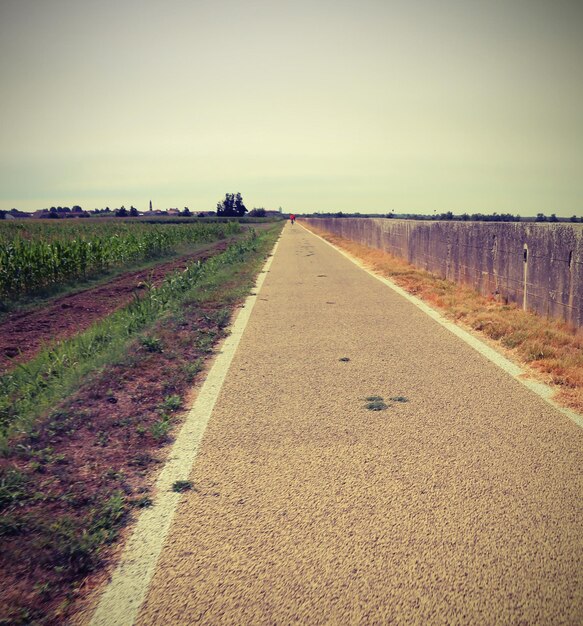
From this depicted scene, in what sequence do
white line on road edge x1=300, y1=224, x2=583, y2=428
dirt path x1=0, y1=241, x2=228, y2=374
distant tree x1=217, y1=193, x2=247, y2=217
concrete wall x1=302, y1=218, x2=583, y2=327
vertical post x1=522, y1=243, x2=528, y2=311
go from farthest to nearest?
distant tree x1=217, y1=193, x2=247, y2=217, vertical post x1=522, y1=243, x2=528, y2=311, dirt path x1=0, y1=241, x2=228, y2=374, concrete wall x1=302, y1=218, x2=583, y2=327, white line on road edge x1=300, y1=224, x2=583, y2=428

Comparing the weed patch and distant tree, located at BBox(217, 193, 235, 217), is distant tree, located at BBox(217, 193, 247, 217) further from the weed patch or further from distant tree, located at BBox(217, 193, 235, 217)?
the weed patch

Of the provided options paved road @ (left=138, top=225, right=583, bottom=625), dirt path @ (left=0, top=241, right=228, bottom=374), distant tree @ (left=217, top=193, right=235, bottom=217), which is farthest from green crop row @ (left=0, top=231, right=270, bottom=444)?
distant tree @ (left=217, top=193, right=235, bottom=217)

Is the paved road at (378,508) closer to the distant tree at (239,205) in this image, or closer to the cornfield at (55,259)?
the cornfield at (55,259)

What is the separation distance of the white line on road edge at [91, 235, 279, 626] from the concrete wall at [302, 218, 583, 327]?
5.64 metres

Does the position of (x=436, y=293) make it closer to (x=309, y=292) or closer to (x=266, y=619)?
(x=309, y=292)

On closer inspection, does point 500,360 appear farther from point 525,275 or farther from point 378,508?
point 378,508

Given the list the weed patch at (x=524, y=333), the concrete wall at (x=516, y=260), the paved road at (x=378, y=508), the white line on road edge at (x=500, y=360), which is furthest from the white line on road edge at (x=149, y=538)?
the concrete wall at (x=516, y=260)

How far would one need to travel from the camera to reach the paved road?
2293 millimetres

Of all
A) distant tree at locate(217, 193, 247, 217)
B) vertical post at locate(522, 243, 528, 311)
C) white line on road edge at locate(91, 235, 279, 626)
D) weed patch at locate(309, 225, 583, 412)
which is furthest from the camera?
distant tree at locate(217, 193, 247, 217)

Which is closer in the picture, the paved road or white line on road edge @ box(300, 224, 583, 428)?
the paved road

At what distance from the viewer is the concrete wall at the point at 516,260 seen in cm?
777

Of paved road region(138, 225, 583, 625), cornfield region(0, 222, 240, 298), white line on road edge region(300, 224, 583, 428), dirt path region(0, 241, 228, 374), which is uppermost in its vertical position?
cornfield region(0, 222, 240, 298)

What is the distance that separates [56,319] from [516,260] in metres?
9.33

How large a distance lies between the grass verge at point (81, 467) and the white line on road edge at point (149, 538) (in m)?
0.10
